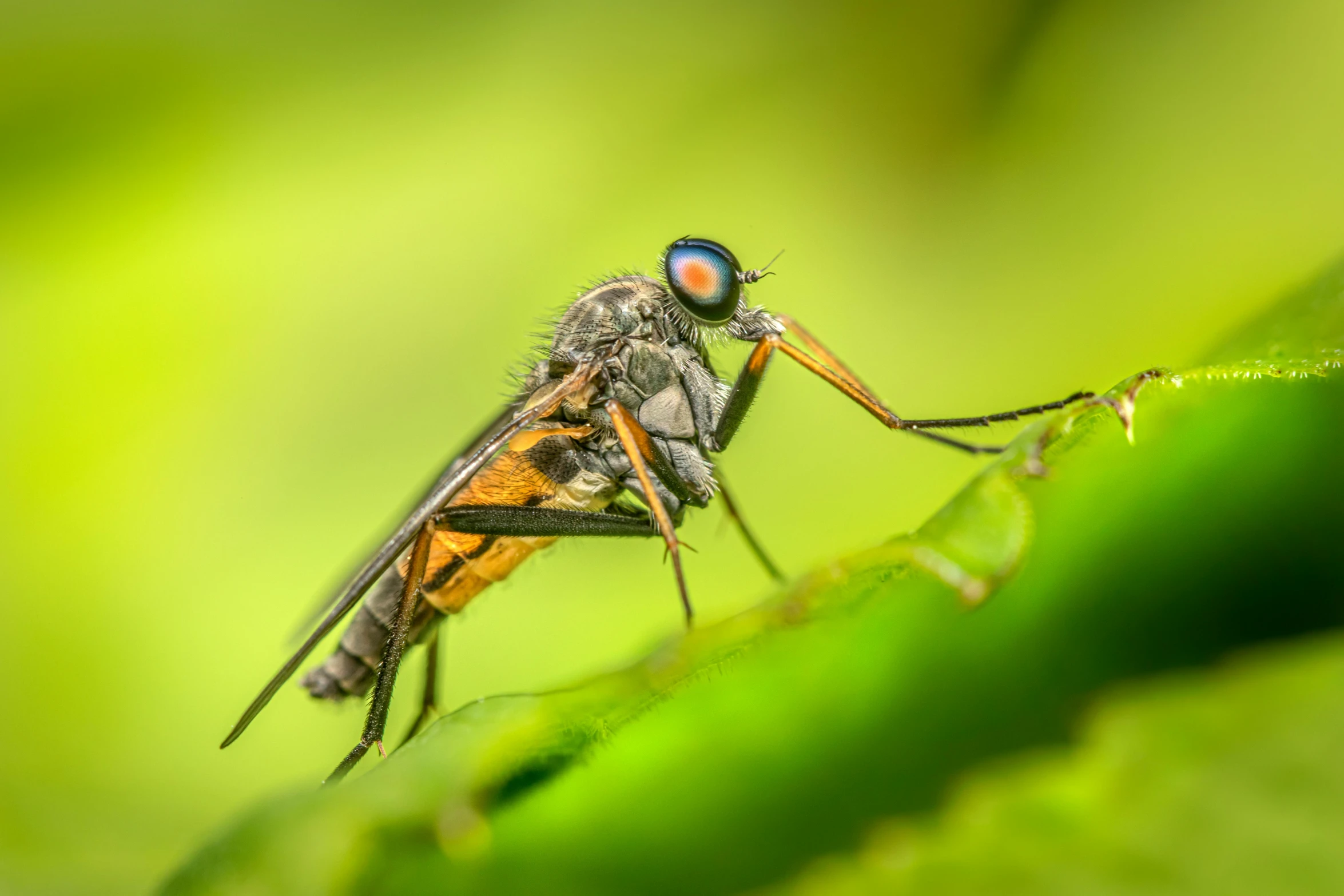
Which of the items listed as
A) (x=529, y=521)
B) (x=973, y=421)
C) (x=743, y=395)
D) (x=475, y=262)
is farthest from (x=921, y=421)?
(x=475, y=262)

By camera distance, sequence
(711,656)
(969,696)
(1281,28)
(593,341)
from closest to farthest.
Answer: (711,656), (969,696), (1281,28), (593,341)

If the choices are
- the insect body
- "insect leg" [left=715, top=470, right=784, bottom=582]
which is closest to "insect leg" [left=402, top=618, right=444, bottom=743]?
the insect body

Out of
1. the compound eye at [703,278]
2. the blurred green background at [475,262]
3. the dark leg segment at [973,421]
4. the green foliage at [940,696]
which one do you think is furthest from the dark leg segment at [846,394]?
the green foliage at [940,696]

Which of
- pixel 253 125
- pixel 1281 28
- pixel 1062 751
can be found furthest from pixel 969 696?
pixel 253 125

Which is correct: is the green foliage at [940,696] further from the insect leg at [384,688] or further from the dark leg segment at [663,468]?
the dark leg segment at [663,468]

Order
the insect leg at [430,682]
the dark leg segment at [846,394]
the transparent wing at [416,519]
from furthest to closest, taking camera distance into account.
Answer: the insect leg at [430,682] → the dark leg segment at [846,394] → the transparent wing at [416,519]

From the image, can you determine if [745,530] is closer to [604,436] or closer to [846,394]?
[604,436]

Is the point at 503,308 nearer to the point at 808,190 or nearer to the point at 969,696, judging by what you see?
the point at 808,190
